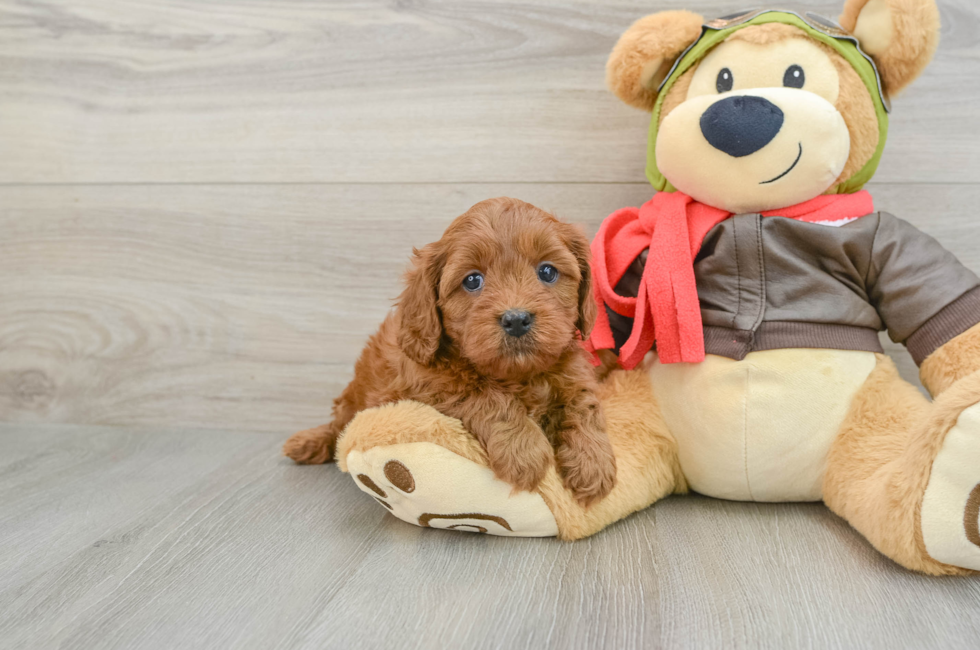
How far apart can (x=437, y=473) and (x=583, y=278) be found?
0.41 meters

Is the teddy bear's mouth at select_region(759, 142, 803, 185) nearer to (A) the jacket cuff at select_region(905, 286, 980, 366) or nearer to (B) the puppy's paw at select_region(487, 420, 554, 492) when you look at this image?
(A) the jacket cuff at select_region(905, 286, 980, 366)

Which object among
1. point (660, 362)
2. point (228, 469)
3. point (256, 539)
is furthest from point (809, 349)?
point (228, 469)

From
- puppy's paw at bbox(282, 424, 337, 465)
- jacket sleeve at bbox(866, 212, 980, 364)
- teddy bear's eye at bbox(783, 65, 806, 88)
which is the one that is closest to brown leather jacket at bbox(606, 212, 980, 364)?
jacket sleeve at bbox(866, 212, 980, 364)

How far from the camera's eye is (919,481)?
38.4 inches

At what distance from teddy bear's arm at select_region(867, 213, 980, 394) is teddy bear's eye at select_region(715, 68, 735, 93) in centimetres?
37

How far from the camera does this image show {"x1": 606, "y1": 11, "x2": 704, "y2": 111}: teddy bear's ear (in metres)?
1.26

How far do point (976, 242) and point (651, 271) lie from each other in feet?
2.79

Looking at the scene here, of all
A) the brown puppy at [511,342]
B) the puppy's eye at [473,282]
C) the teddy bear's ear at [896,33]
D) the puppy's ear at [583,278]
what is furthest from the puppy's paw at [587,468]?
the teddy bear's ear at [896,33]

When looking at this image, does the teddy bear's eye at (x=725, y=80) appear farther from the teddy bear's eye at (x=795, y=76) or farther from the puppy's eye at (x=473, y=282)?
the puppy's eye at (x=473, y=282)

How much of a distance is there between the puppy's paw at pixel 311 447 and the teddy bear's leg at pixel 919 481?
1.08 metres

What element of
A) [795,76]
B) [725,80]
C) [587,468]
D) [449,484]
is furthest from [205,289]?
[795,76]

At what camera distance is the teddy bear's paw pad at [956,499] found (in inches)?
36.1

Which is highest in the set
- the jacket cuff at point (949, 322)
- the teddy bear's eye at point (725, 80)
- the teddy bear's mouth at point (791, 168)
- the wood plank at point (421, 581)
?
the teddy bear's eye at point (725, 80)

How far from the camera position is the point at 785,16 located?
47.7 inches
